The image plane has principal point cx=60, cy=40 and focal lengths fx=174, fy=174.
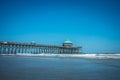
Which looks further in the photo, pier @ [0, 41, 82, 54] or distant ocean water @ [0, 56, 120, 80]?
pier @ [0, 41, 82, 54]

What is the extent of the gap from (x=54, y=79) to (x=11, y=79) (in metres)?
1.93

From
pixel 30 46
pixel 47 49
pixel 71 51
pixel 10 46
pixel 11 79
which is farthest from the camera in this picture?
pixel 71 51

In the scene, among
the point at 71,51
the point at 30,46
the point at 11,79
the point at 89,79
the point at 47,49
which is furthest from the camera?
the point at 71,51

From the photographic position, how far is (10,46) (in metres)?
52.5

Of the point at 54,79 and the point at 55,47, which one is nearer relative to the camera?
the point at 54,79

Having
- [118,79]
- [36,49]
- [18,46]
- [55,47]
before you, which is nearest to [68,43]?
[55,47]

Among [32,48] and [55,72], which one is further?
[32,48]

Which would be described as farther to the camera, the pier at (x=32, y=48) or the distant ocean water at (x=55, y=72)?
the pier at (x=32, y=48)

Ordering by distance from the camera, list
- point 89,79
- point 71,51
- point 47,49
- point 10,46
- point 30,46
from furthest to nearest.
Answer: point 71,51 < point 47,49 < point 30,46 < point 10,46 < point 89,79

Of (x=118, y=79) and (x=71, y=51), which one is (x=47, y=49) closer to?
(x=71, y=51)

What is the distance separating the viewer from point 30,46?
58.2m

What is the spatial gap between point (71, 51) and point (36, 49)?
17.5 metres

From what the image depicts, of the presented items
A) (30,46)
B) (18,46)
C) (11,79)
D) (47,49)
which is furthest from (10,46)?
(11,79)

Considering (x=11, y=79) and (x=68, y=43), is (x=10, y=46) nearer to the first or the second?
(x=68, y=43)
